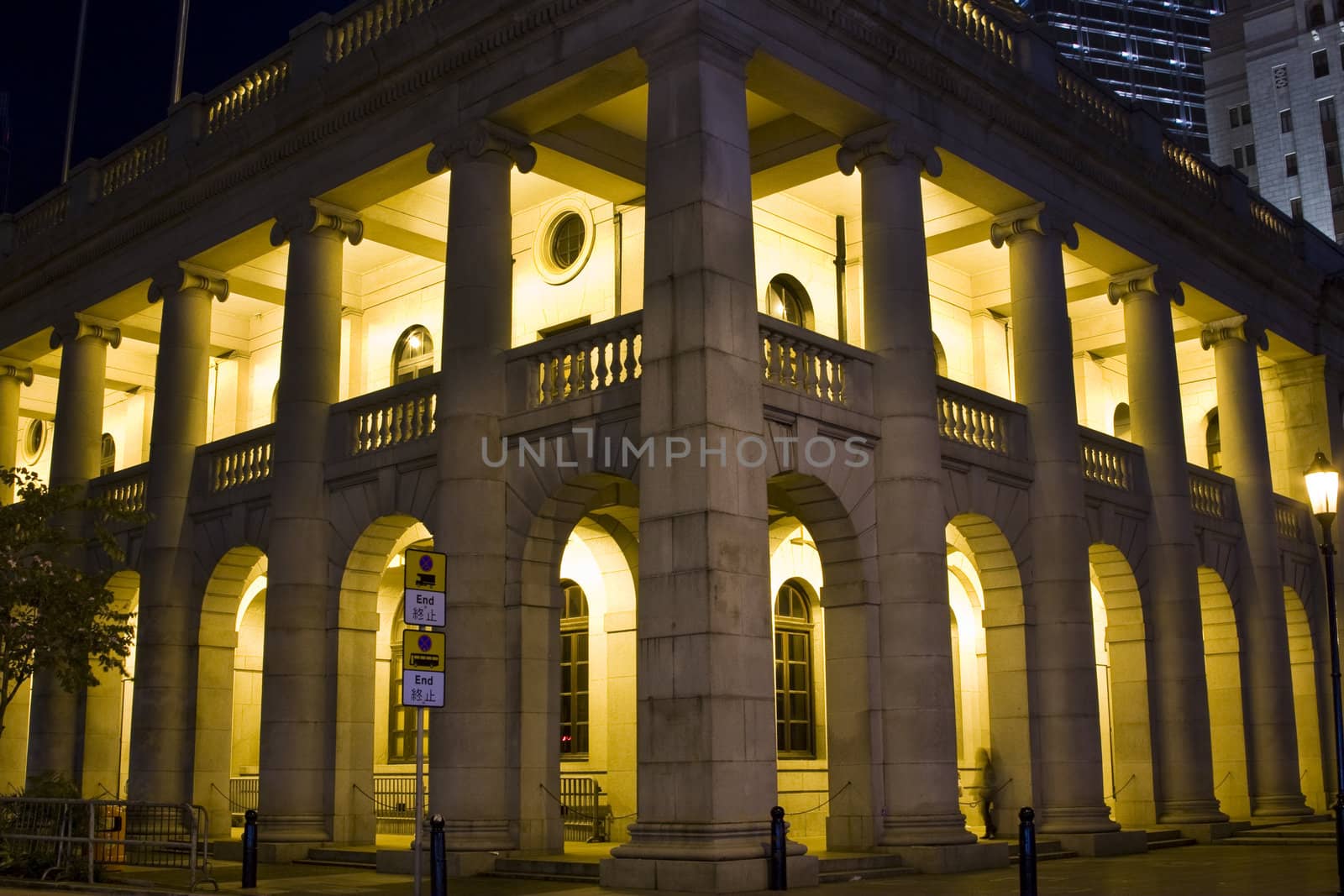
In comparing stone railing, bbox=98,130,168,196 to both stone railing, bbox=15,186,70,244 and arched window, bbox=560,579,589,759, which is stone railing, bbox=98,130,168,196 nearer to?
stone railing, bbox=15,186,70,244

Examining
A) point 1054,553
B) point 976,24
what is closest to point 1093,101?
point 976,24

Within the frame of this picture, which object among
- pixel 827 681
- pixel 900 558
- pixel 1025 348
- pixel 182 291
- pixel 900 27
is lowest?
pixel 827 681

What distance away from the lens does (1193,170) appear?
31.9m

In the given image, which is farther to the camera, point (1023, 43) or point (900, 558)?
point (1023, 43)

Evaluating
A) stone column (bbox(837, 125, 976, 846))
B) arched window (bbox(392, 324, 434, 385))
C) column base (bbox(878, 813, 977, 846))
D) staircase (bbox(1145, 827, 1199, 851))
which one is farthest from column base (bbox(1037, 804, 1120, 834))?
arched window (bbox(392, 324, 434, 385))

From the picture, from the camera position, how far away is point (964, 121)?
24.6m

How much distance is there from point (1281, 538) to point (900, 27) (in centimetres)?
1740

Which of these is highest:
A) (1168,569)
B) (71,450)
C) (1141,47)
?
(1141,47)

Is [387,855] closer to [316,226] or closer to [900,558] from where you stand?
[900,558]

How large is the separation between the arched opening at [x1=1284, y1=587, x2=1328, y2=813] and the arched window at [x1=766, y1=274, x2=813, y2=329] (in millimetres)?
13384

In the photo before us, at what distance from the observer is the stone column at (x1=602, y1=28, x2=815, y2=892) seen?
17641mm

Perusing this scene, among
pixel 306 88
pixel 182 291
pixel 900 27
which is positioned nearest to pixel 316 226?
pixel 306 88

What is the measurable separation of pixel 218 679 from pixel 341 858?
6.11 meters

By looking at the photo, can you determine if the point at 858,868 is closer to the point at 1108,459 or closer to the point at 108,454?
the point at 1108,459
